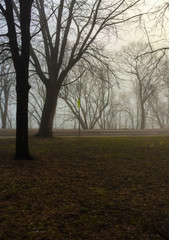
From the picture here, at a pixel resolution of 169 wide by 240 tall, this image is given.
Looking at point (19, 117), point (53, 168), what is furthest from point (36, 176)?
point (19, 117)

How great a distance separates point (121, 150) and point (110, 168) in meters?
2.37

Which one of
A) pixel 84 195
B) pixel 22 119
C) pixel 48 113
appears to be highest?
pixel 48 113

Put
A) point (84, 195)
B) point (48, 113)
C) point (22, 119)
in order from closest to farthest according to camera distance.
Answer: point (84, 195)
point (22, 119)
point (48, 113)

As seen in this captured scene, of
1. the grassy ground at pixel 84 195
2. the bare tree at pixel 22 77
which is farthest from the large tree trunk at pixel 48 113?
the bare tree at pixel 22 77

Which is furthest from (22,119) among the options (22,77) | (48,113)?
(48,113)

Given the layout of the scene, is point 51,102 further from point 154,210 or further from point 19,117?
point 154,210

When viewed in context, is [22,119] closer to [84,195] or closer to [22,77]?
→ [22,77]

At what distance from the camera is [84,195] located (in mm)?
5125

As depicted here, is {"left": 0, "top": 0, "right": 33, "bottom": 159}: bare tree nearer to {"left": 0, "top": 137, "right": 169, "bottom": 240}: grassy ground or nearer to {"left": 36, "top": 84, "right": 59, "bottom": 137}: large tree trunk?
{"left": 0, "top": 137, "right": 169, "bottom": 240}: grassy ground

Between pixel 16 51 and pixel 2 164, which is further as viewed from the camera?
pixel 16 51

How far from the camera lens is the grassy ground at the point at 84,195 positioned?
3.78 m

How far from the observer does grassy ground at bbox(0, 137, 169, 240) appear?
149 inches

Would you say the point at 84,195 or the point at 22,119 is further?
the point at 22,119

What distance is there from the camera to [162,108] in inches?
1916
